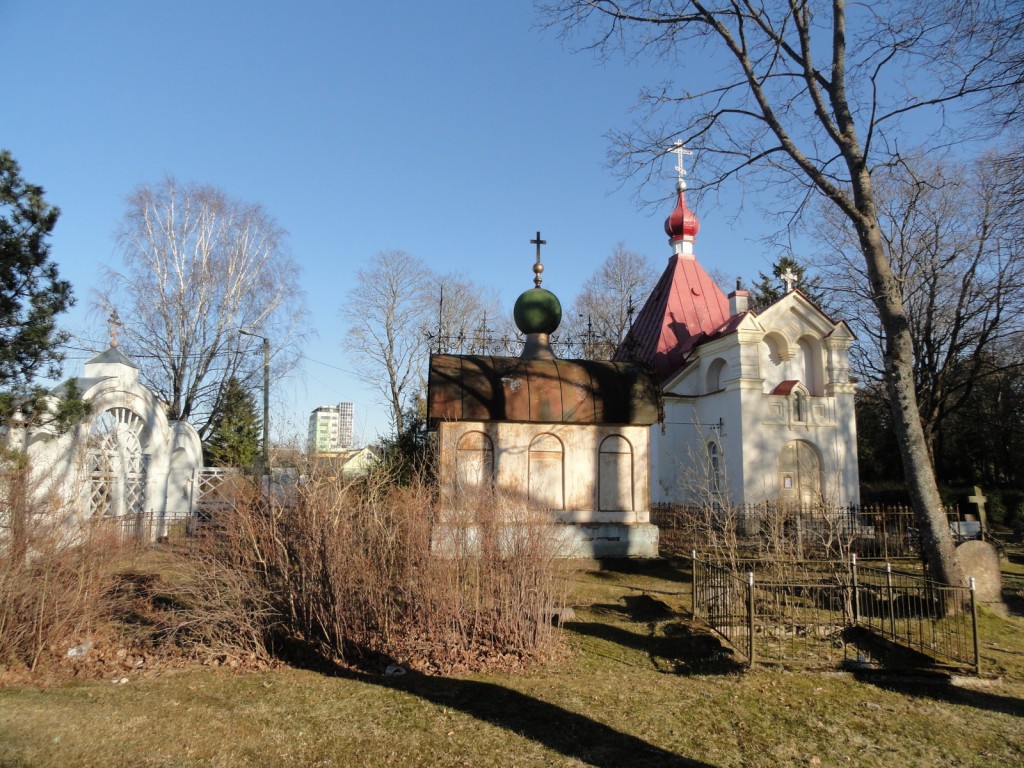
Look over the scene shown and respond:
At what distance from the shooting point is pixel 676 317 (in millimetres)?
25734

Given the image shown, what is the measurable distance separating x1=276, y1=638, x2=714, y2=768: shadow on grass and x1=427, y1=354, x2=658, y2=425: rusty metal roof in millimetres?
7420

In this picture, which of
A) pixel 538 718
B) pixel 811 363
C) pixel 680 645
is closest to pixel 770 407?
pixel 811 363

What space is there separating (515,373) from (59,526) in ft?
30.2

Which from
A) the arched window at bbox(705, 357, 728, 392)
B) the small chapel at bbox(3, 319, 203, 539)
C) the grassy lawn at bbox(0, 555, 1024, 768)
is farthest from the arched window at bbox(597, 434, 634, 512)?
the small chapel at bbox(3, 319, 203, 539)

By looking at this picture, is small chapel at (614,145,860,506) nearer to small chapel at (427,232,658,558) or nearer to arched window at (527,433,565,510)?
small chapel at (427,232,658,558)

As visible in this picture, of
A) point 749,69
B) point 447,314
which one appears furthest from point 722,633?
point 447,314

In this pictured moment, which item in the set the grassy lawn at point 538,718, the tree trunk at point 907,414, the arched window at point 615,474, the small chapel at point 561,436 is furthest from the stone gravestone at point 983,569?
the arched window at point 615,474

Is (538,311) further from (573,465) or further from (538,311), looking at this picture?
(573,465)

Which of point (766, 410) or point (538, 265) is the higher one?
point (538, 265)

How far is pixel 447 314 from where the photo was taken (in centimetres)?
3734

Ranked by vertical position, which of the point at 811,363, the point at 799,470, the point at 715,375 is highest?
the point at 811,363

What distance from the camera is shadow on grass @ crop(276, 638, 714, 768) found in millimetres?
5168

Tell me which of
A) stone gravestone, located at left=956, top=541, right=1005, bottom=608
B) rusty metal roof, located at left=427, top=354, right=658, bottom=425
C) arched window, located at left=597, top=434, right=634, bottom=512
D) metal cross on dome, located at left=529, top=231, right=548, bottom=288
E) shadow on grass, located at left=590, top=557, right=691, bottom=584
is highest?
metal cross on dome, located at left=529, top=231, right=548, bottom=288

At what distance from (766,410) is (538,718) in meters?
16.6
